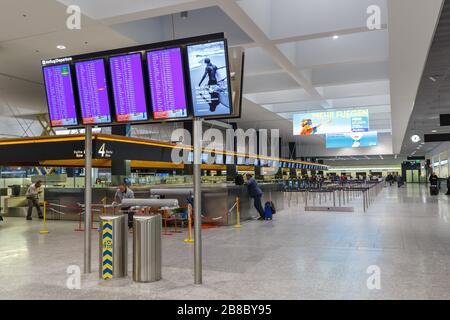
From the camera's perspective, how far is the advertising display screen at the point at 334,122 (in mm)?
16078

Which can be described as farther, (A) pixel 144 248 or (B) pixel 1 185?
(B) pixel 1 185

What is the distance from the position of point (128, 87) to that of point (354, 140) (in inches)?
597

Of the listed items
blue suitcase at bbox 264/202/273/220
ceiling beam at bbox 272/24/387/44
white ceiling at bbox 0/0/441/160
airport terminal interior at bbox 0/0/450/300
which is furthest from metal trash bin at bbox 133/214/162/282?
blue suitcase at bbox 264/202/273/220

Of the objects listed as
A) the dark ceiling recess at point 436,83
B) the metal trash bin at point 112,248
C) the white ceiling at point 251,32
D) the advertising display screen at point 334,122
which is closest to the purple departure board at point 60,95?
the metal trash bin at point 112,248

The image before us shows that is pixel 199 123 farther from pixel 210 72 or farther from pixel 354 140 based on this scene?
pixel 354 140

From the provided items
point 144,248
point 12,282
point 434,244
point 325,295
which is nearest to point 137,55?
point 144,248

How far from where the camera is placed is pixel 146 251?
5508mm

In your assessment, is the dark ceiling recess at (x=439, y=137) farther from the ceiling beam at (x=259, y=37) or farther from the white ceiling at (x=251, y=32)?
the ceiling beam at (x=259, y=37)

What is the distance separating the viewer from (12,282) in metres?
5.55

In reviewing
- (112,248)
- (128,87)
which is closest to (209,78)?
(128,87)

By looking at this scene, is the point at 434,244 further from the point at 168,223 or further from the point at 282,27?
the point at 168,223

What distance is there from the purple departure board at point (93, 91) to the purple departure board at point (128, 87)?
0.20 meters

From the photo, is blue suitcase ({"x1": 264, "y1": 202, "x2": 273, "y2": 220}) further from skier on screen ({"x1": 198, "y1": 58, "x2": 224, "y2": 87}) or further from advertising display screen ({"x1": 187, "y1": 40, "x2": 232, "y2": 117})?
skier on screen ({"x1": 198, "y1": 58, "x2": 224, "y2": 87})
